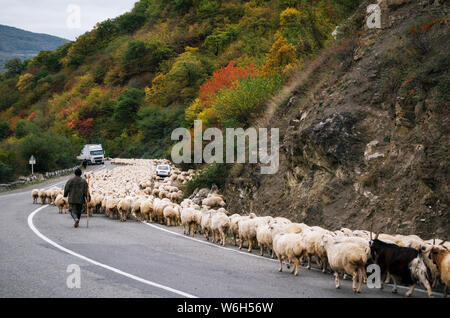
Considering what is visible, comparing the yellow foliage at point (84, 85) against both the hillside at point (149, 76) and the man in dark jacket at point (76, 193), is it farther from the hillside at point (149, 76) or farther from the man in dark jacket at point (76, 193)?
the man in dark jacket at point (76, 193)

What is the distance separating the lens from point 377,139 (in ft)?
45.0

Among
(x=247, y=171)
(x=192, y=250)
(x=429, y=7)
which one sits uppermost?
(x=429, y=7)

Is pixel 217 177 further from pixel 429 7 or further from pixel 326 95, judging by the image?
pixel 429 7

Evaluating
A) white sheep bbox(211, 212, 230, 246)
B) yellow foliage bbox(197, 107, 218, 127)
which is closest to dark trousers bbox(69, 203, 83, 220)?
white sheep bbox(211, 212, 230, 246)

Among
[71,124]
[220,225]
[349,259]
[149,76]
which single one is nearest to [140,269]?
[349,259]

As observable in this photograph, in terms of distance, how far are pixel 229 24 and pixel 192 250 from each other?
2789 inches

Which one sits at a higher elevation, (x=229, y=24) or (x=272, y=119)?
(x=229, y=24)

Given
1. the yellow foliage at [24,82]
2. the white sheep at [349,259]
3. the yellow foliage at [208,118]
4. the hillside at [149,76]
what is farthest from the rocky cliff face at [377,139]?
the yellow foliage at [24,82]

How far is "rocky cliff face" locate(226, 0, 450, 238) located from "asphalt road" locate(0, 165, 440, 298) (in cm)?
328

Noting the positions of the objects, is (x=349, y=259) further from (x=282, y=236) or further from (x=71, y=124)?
(x=71, y=124)

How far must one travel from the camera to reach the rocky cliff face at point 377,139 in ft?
36.9
